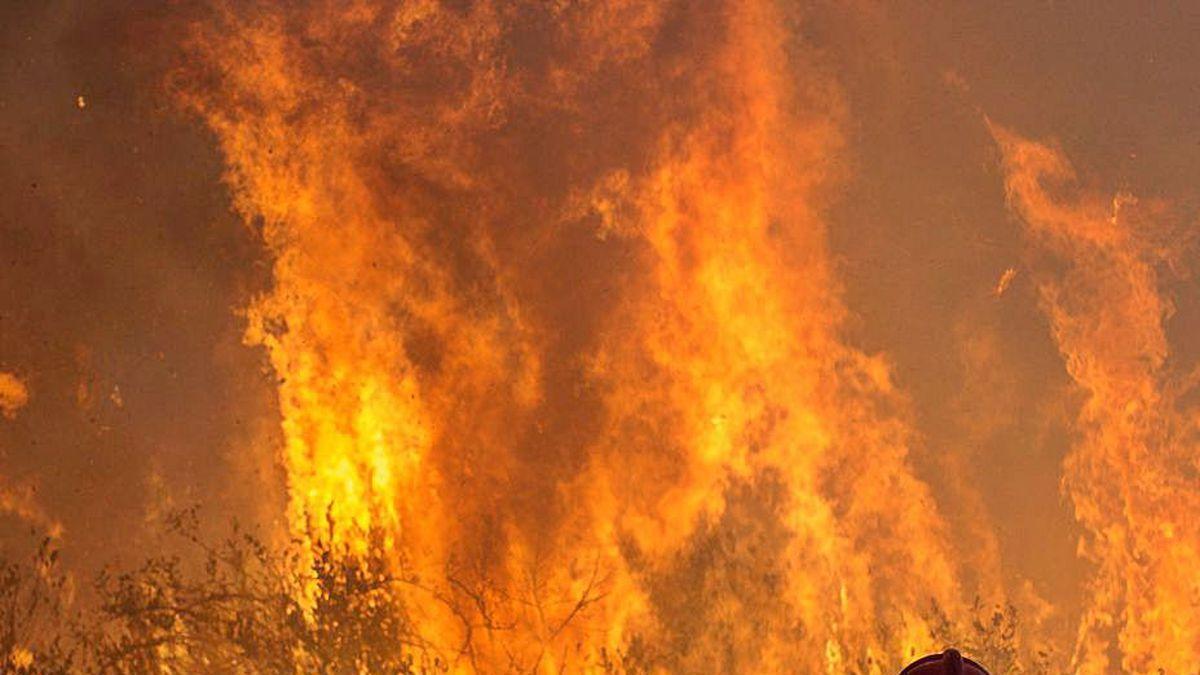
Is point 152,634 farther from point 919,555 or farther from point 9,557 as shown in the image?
point 919,555

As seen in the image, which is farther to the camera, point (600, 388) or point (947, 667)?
point (600, 388)

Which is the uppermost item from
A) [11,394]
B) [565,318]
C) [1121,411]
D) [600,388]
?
[11,394]

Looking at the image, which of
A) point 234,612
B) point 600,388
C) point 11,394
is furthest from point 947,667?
point 11,394

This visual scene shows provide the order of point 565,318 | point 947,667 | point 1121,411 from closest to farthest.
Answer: point 947,667
point 1121,411
point 565,318

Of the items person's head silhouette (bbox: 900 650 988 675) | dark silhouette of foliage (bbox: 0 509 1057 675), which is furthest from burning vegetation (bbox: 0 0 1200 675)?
person's head silhouette (bbox: 900 650 988 675)

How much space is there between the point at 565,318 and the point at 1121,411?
213 centimetres

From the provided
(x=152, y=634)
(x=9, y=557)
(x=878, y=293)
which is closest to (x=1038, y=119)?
(x=878, y=293)

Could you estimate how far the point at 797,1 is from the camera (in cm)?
440

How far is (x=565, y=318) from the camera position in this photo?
4.34 metres

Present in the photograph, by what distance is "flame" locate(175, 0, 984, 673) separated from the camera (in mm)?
4270

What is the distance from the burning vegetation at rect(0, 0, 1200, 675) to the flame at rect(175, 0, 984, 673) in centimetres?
1

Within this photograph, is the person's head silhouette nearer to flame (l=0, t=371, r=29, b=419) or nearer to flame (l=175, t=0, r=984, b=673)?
flame (l=175, t=0, r=984, b=673)

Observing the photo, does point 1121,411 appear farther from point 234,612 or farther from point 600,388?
point 234,612

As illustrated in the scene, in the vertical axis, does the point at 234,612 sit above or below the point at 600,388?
above
